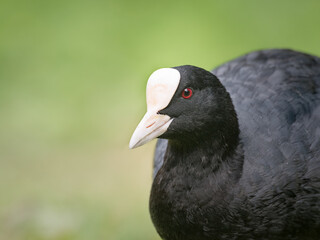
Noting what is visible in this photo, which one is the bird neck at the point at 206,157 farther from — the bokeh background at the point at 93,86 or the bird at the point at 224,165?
the bokeh background at the point at 93,86

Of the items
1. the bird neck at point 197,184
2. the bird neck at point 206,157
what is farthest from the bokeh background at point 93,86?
the bird neck at point 206,157

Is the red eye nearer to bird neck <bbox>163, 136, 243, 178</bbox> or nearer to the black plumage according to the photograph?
the black plumage

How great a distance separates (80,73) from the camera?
6.98 meters

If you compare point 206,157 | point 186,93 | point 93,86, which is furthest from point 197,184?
point 93,86

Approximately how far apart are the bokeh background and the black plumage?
1396 mm

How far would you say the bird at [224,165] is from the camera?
3.39 metres

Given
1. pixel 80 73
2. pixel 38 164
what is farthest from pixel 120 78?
pixel 38 164

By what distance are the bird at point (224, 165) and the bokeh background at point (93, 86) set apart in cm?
141

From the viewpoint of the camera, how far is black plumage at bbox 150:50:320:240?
11.3 feet

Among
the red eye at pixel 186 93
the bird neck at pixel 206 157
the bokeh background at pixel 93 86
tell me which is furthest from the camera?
the bokeh background at pixel 93 86

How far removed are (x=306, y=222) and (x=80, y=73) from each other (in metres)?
3.90

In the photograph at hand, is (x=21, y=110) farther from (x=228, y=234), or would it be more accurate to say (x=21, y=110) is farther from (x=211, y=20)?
(x=228, y=234)

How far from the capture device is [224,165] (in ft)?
11.7

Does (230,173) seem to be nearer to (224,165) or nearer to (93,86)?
(224,165)
